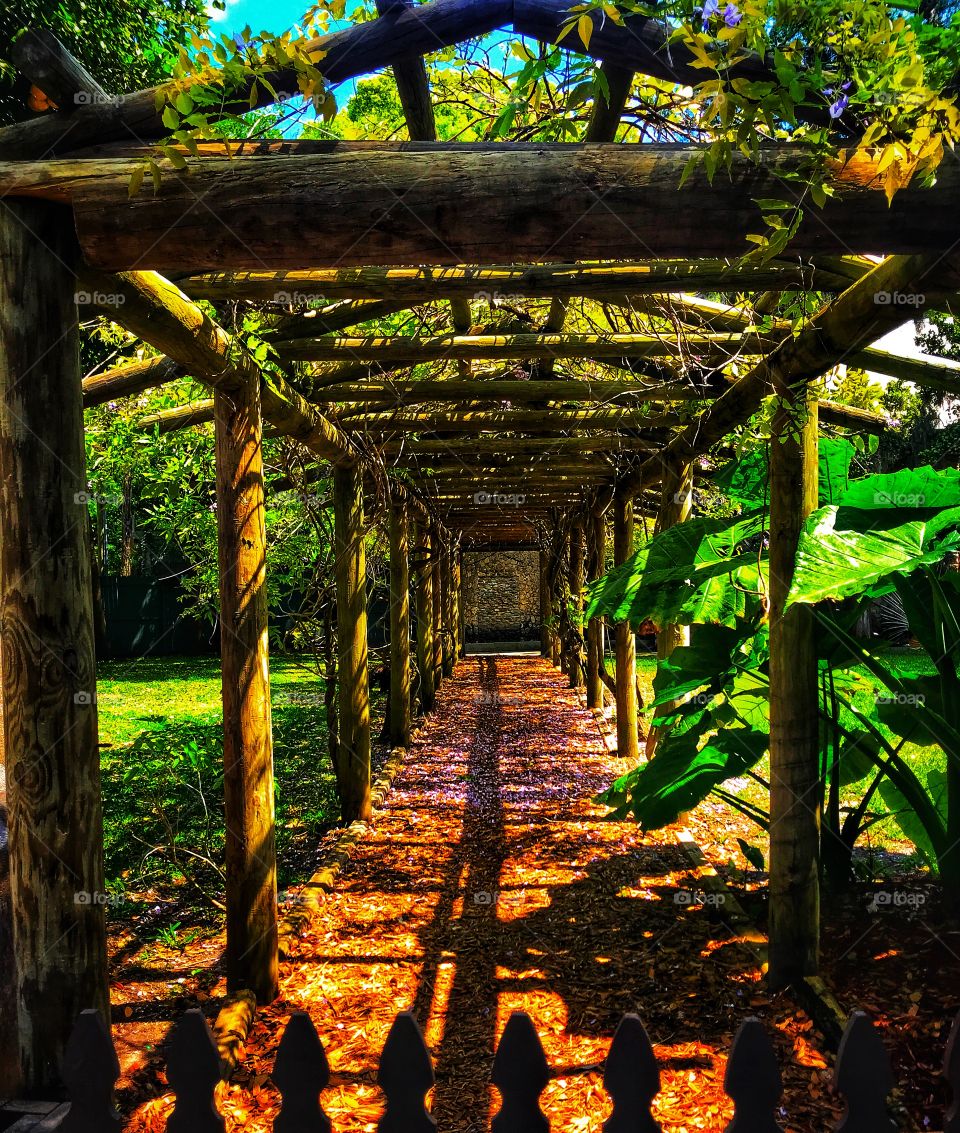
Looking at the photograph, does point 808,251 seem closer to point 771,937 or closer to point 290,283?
point 290,283

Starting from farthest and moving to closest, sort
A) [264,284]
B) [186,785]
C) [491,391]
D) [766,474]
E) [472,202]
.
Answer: [491,391], [186,785], [766,474], [264,284], [472,202]

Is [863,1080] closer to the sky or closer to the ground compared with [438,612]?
closer to the ground

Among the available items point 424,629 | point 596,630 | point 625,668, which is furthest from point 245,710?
point 424,629

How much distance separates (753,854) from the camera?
4.24 meters

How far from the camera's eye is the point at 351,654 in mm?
6434

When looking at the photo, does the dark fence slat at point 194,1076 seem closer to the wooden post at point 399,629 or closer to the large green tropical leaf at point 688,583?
the large green tropical leaf at point 688,583

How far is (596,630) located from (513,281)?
7.76 metres

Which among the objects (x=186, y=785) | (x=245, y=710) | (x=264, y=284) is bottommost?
(x=186, y=785)

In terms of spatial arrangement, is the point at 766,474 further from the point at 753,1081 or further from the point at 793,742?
the point at 753,1081

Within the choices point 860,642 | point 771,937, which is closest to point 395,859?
point 771,937

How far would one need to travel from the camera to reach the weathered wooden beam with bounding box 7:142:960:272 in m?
2.04

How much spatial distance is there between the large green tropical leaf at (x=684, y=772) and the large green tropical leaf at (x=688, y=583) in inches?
29.1

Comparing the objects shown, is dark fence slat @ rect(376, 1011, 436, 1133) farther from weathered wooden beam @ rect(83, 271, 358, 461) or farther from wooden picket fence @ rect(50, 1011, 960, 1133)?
weathered wooden beam @ rect(83, 271, 358, 461)

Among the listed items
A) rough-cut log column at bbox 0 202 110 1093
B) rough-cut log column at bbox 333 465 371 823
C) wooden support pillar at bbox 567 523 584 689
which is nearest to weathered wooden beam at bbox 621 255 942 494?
rough-cut log column at bbox 0 202 110 1093
